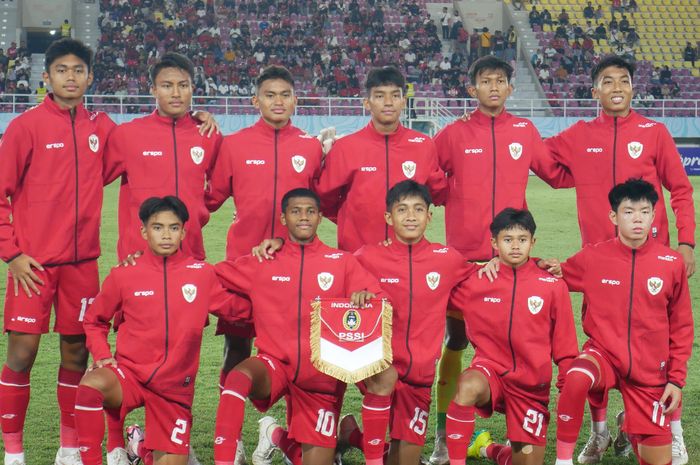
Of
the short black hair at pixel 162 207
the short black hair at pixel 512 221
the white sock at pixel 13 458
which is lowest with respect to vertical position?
the white sock at pixel 13 458

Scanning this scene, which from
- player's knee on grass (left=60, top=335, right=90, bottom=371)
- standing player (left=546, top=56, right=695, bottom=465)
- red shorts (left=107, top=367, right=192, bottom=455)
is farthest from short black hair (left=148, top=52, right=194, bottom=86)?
standing player (left=546, top=56, right=695, bottom=465)

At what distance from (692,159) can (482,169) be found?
19.5 meters

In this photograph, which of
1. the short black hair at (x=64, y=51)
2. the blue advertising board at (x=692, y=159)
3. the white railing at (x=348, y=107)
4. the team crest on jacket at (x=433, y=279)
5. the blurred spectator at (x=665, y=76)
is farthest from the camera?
the blurred spectator at (x=665, y=76)

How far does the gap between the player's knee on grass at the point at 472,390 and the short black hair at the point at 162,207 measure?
62.6 inches

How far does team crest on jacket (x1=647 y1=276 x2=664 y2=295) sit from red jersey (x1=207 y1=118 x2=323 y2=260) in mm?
1898

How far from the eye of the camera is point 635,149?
5.64m

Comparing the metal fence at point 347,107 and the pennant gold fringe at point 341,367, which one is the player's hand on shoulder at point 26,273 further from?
the metal fence at point 347,107

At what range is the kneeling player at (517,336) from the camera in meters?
4.82

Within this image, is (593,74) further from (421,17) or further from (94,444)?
(421,17)

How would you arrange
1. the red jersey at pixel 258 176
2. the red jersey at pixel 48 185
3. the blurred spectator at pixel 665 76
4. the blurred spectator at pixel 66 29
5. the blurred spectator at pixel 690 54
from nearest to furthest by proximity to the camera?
the red jersey at pixel 48 185 → the red jersey at pixel 258 176 → the blurred spectator at pixel 665 76 → the blurred spectator at pixel 66 29 → the blurred spectator at pixel 690 54

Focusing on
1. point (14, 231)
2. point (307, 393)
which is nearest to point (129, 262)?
point (14, 231)

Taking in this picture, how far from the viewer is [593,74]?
228 inches

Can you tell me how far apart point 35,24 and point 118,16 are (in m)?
2.99

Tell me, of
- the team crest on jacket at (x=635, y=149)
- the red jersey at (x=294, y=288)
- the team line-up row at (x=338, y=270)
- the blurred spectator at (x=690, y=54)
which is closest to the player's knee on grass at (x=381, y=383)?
the team line-up row at (x=338, y=270)
